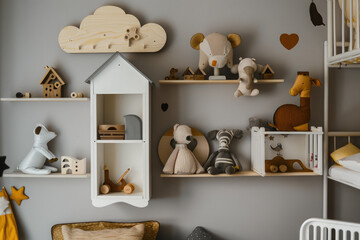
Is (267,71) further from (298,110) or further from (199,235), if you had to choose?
(199,235)

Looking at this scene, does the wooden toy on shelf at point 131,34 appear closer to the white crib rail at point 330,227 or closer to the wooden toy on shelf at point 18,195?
the wooden toy on shelf at point 18,195

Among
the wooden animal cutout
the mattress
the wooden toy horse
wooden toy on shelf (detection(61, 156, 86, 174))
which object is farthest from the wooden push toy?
the mattress

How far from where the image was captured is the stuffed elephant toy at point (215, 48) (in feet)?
7.16

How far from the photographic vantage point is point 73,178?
2350 millimetres

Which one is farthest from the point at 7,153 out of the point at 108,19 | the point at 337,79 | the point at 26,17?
the point at 337,79

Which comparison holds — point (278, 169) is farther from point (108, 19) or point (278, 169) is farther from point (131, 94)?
point (108, 19)

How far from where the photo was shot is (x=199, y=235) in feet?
7.34

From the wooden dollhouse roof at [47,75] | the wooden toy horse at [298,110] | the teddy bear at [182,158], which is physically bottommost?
the teddy bear at [182,158]

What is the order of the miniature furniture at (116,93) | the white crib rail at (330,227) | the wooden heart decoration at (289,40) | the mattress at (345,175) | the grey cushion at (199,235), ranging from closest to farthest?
the white crib rail at (330,227) → the mattress at (345,175) → the miniature furniture at (116,93) → the grey cushion at (199,235) → the wooden heart decoration at (289,40)

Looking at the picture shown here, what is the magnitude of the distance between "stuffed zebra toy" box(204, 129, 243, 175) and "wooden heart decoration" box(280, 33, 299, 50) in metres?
0.61

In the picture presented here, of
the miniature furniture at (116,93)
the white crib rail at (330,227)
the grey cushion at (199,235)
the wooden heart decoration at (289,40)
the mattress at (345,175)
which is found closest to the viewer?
the white crib rail at (330,227)

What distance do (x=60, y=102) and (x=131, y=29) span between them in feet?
2.06

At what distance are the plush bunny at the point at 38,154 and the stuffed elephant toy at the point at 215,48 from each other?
1014 mm

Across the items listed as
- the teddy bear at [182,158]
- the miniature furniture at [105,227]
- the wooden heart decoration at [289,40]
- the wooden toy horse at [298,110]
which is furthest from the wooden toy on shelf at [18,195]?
the wooden heart decoration at [289,40]
